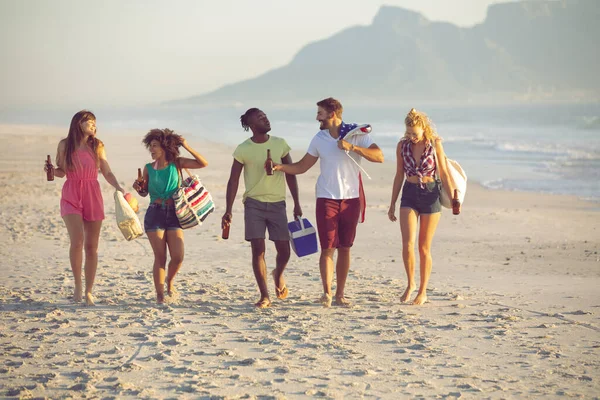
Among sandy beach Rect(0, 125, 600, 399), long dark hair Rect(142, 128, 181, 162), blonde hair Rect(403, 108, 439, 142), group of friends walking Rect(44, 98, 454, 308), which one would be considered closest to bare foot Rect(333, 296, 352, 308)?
group of friends walking Rect(44, 98, 454, 308)

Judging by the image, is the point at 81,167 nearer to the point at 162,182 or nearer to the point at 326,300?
the point at 162,182

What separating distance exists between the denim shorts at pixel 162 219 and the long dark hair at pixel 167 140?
1.28ft

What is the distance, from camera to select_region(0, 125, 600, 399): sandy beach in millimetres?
4898

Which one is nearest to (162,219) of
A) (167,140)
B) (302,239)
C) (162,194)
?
(162,194)

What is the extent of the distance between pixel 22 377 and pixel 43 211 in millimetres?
8044

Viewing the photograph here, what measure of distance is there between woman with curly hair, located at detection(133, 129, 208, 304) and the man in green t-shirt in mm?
366

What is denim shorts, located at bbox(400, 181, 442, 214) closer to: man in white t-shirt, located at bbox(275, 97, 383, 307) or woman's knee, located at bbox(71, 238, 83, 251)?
man in white t-shirt, located at bbox(275, 97, 383, 307)

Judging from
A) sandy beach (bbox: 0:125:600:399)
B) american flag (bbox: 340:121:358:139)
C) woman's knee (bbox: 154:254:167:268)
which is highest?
american flag (bbox: 340:121:358:139)

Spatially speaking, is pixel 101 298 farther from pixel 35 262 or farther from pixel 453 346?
pixel 453 346

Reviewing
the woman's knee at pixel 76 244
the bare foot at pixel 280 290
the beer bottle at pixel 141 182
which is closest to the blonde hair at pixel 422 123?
the bare foot at pixel 280 290

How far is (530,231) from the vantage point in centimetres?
1129

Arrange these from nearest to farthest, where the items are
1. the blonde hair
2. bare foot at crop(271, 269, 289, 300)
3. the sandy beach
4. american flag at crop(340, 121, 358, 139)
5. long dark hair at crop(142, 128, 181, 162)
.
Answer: the sandy beach
american flag at crop(340, 121, 358, 139)
the blonde hair
long dark hair at crop(142, 128, 181, 162)
bare foot at crop(271, 269, 289, 300)

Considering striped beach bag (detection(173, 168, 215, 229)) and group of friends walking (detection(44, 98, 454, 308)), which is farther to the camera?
striped beach bag (detection(173, 168, 215, 229))

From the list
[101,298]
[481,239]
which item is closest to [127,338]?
[101,298]
